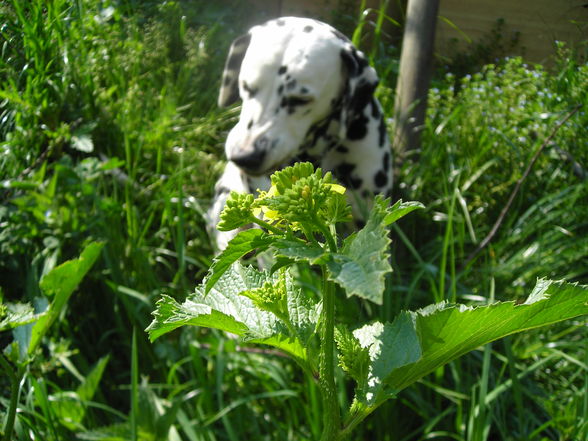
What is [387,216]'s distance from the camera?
1.12 ft

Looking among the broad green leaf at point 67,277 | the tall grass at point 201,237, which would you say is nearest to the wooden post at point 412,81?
the tall grass at point 201,237

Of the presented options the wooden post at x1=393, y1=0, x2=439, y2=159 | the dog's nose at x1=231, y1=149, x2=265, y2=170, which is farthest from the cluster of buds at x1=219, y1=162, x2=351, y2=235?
the wooden post at x1=393, y1=0, x2=439, y2=159

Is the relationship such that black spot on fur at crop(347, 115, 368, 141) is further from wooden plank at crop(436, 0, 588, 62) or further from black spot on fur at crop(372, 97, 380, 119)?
wooden plank at crop(436, 0, 588, 62)

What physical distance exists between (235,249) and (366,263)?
9 cm

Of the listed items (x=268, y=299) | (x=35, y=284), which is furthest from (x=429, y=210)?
(x=268, y=299)

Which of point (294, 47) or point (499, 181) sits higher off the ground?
point (294, 47)

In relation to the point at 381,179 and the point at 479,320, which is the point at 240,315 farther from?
the point at 381,179

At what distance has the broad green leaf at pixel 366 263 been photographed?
0.27 meters

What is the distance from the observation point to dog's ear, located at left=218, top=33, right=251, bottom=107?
1.25 m

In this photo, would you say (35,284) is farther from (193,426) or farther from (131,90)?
(131,90)

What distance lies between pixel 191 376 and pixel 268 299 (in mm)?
946

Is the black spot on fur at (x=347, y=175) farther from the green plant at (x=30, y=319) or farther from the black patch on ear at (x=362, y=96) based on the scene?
the green plant at (x=30, y=319)

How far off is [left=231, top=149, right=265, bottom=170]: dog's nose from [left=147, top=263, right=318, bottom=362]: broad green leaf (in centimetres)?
62

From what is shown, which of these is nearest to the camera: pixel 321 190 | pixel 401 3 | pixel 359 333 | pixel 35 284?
pixel 321 190
